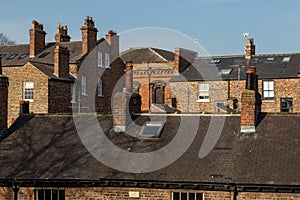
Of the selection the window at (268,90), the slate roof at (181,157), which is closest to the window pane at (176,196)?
the slate roof at (181,157)

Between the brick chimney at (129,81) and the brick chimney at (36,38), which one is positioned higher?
the brick chimney at (36,38)

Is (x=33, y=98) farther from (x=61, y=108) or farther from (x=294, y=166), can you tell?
(x=294, y=166)

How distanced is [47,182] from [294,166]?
29.9ft

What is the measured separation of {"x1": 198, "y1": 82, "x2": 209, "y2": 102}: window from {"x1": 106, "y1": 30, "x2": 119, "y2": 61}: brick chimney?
9227 millimetres

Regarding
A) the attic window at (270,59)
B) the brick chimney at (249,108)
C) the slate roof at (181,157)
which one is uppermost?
the attic window at (270,59)

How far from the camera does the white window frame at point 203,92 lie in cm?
5034

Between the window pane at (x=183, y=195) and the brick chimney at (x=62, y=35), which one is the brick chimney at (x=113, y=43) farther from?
the window pane at (x=183, y=195)

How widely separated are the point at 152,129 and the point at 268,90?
29.4 metres

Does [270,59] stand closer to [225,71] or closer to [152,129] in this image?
[225,71]

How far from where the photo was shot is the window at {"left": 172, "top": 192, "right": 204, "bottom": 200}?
1752cm

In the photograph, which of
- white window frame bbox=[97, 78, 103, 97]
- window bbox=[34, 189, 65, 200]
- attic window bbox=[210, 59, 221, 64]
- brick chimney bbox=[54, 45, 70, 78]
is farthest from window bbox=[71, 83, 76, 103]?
window bbox=[34, 189, 65, 200]

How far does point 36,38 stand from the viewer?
4772 cm

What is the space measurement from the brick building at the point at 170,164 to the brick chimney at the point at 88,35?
25179 mm

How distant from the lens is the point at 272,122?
65.5 ft
